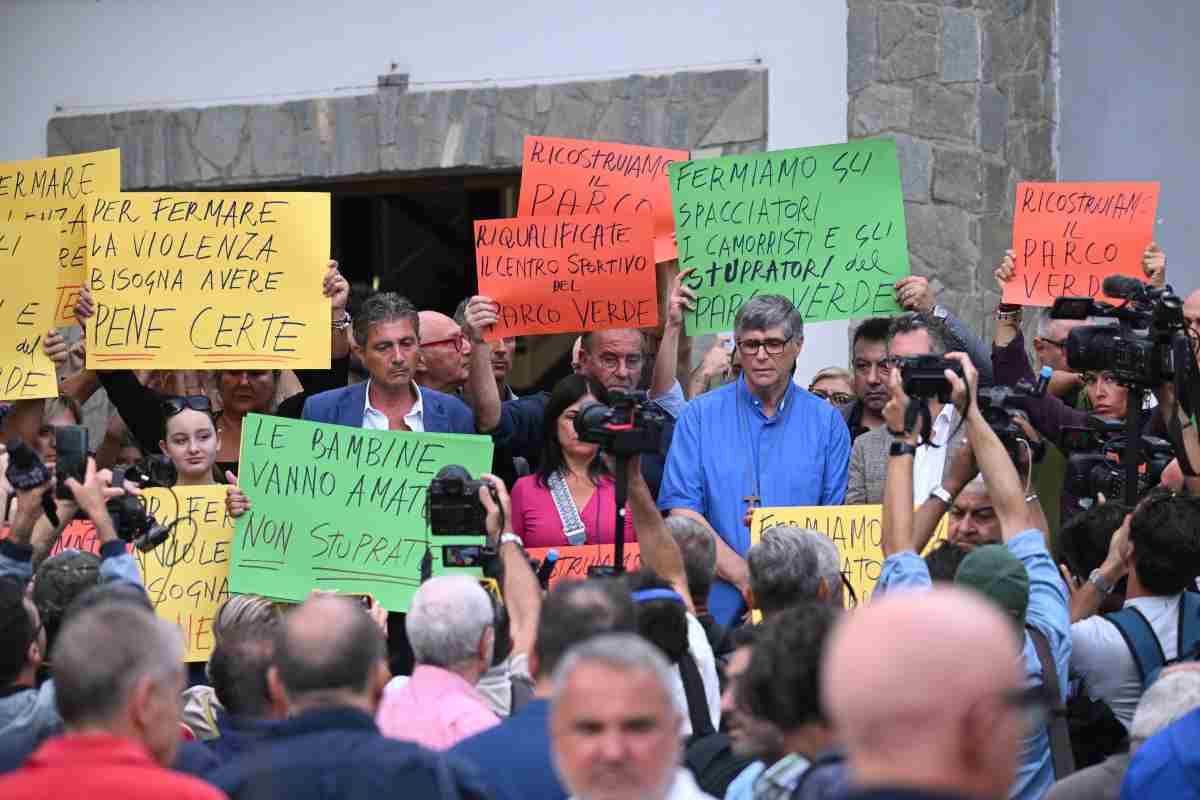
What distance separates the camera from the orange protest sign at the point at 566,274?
24.3 feet

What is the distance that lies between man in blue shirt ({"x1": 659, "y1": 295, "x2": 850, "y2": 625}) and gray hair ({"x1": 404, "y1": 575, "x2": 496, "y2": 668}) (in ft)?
7.27

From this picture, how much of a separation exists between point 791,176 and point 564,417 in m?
1.40

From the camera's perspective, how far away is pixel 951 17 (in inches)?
379

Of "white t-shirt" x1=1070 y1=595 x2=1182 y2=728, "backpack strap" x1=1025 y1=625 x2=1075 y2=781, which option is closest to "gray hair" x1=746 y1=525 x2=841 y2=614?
"backpack strap" x1=1025 y1=625 x2=1075 y2=781

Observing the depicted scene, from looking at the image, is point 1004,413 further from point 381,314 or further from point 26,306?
point 26,306

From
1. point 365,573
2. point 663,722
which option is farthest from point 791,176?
point 663,722

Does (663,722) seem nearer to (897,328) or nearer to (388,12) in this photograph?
(897,328)

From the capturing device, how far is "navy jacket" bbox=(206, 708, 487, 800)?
3.61m

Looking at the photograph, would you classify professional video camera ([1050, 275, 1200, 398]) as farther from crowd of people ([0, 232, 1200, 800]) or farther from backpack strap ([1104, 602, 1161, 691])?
backpack strap ([1104, 602, 1161, 691])

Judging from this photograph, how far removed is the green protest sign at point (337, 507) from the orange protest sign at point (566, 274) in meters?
1.18

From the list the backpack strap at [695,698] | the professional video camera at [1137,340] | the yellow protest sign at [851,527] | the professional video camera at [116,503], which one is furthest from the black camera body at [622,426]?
the professional video camera at [1137,340]

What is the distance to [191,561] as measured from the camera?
6.37 metres

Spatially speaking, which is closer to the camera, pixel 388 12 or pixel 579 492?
pixel 579 492

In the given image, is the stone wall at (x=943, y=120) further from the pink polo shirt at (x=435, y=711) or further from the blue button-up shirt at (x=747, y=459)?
the pink polo shirt at (x=435, y=711)
